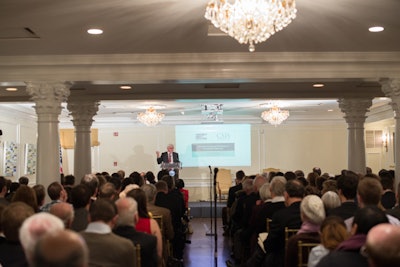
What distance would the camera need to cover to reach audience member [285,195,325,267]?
391 cm

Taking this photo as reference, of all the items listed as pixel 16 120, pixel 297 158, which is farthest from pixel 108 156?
pixel 297 158

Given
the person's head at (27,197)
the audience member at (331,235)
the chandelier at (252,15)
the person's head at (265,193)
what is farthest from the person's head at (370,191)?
the person's head at (27,197)

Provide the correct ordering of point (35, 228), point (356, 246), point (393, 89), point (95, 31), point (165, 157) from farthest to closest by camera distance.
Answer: point (165, 157) < point (393, 89) < point (95, 31) < point (356, 246) < point (35, 228)

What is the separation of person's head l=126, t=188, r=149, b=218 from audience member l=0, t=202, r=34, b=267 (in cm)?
131

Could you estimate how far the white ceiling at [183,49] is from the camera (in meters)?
5.46

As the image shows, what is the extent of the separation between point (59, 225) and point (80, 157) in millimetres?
8992

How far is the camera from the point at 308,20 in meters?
5.85

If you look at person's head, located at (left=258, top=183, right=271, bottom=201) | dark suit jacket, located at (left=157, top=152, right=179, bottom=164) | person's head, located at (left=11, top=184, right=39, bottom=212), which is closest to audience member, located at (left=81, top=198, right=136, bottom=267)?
person's head, located at (left=11, top=184, right=39, bottom=212)

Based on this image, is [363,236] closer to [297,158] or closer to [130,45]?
[130,45]

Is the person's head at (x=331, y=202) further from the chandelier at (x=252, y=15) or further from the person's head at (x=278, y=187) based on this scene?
the chandelier at (x=252, y=15)

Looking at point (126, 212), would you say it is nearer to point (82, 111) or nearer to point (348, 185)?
point (348, 185)

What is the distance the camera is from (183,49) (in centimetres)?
741

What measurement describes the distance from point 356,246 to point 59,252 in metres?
1.88

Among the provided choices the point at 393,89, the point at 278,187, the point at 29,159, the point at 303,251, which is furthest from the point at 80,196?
the point at 29,159
